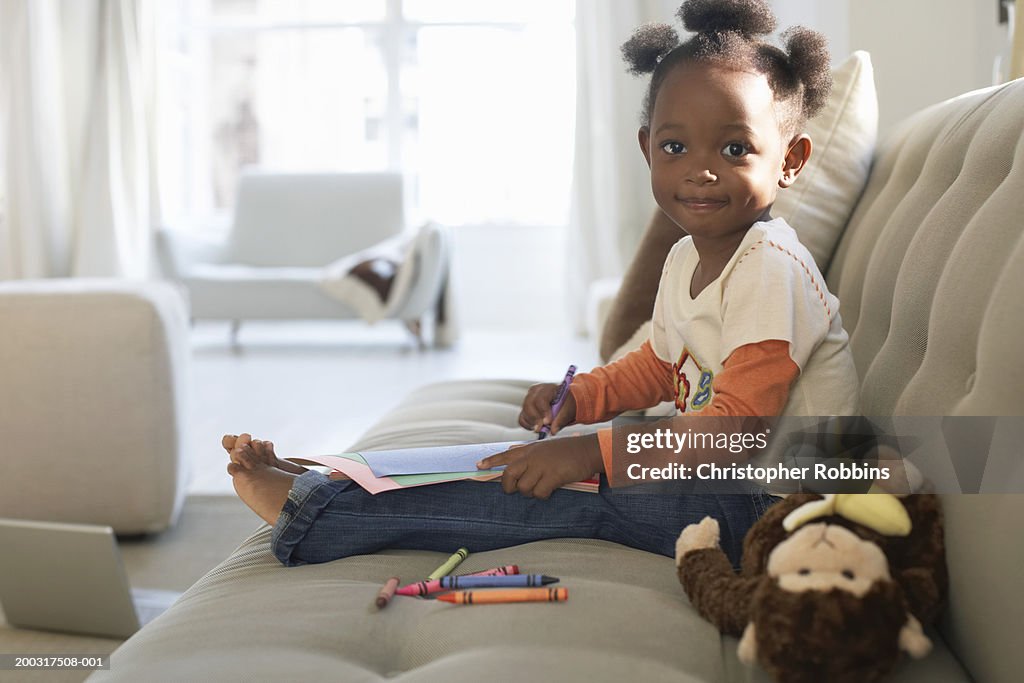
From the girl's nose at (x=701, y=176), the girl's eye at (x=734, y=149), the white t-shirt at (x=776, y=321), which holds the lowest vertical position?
the white t-shirt at (x=776, y=321)

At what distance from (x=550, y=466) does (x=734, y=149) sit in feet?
1.22

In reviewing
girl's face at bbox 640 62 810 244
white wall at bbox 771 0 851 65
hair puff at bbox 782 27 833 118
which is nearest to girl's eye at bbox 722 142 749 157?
girl's face at bbox 640 62 810 244

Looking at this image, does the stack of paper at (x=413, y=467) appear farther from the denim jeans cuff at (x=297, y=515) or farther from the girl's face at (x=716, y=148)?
the girl's face at (x=716, y=148)

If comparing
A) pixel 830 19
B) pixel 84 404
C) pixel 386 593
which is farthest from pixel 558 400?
pixel 830 19

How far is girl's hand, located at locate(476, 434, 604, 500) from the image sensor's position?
1.03 metres

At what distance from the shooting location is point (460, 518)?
3.43ft

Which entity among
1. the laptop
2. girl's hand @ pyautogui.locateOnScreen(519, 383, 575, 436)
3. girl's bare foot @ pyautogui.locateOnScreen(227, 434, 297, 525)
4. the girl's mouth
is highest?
the girl's mouth

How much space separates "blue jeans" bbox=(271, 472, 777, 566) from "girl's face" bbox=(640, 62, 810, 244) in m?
0.29

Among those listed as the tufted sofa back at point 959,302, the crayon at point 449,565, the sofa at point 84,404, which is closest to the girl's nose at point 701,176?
the tufted sofa back at point 959,302

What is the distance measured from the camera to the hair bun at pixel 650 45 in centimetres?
117

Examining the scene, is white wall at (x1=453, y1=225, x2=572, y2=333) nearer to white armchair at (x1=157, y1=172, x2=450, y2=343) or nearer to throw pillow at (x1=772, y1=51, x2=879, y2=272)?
white armchair at (x1=157, y1=172, x2=450, y2=343)

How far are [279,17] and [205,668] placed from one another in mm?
5912

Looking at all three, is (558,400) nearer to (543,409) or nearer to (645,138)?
(543,409)

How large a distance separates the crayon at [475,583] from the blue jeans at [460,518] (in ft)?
0.38
